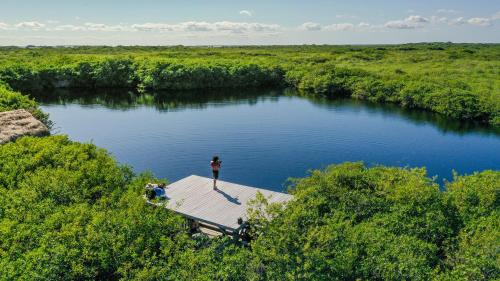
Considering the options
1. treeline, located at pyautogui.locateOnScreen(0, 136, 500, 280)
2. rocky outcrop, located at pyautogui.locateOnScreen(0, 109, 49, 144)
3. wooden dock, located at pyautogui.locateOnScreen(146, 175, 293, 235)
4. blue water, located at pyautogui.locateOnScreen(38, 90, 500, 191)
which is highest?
rocky outcrop, located at pyautogui.locateOnScreen(0, 109, 49, 144)

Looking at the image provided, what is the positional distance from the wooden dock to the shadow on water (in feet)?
124

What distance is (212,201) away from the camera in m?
21.5

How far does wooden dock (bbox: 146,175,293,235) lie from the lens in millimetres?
19750

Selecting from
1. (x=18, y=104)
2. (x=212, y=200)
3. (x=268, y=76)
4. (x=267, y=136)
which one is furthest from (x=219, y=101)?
(x=212, y=200)

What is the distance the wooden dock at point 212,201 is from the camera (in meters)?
19.8

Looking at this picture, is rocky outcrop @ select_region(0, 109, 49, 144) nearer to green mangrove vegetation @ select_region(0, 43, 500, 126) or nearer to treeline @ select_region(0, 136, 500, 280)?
treeline @ select_region(0, 136, 500, 280)

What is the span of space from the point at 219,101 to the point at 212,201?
50.0 meters

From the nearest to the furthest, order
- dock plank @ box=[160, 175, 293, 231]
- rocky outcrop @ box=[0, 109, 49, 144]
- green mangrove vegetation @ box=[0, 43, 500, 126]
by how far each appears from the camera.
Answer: dock plank @ box=[160, 175, 293, 231] → rocky outcrop @ box=[0, 109, 49, 144] → green mangrove vegetation @ box=[0, 43, 500, 126]

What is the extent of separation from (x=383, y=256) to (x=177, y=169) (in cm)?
2427

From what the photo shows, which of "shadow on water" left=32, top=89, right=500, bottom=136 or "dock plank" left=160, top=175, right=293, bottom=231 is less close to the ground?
"dock plank" left=160, top=175, right=293, bottom=231

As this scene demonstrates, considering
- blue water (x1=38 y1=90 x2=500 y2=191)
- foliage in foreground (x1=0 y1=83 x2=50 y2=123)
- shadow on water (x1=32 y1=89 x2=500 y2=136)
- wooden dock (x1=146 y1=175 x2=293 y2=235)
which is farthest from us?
shadow on water (x1=32 y1=89 x2=500 y2=136)

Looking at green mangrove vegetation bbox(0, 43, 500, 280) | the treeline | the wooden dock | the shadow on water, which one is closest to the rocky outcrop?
green mangrove vegetation bbox(0, 43, 500, 280)

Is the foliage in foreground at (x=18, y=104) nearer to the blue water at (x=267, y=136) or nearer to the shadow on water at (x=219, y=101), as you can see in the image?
the blue water at (x=267, y=136)

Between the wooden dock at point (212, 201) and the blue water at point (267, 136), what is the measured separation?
31.9ft
